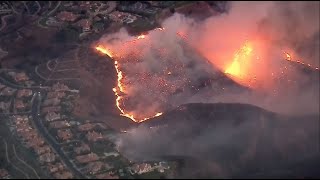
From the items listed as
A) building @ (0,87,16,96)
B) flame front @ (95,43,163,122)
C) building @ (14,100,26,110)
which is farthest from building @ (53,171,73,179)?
building @ (0,87,16,96)

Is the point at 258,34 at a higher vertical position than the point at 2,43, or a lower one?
higher

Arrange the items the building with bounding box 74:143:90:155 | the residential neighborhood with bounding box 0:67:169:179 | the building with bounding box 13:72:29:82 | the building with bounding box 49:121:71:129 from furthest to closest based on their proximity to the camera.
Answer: the building with bounding box 13:72:29:82
the building with bounding box 49:121:71:129
the building with bounding box 74:143:90:155
the residential neighborhood with bounding box 0:67:169:179

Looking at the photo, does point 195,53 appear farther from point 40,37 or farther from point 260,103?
point 40,37

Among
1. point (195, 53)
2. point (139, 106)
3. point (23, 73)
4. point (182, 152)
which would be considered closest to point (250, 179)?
point (182, 152)

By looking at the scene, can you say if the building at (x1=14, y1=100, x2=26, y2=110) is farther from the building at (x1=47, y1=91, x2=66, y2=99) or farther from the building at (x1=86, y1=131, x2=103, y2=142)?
the building at (x1=86, y1=131, x2=103, y2=142)

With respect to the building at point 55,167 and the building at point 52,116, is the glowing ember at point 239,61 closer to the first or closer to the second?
the building at point 52,116

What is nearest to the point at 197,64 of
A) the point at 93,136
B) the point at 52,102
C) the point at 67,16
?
the point at 93,136
